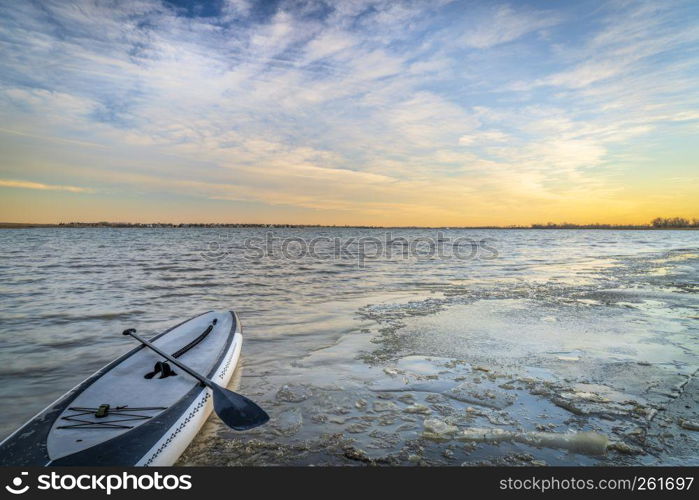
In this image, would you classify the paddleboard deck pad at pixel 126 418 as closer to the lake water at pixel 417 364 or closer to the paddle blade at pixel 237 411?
the paddle blade at pixel 237 411

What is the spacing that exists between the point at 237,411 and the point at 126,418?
1.12 metres

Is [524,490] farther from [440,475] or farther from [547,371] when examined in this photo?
Answer: [547,371]

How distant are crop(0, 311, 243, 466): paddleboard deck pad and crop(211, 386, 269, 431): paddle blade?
0.19 metres

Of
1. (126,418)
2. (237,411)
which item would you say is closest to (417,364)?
(237,411)

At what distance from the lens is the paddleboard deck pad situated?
3331 mm

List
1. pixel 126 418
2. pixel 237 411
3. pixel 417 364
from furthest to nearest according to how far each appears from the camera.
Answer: pixel 417 364
pixel 237 411
pixel 126 418

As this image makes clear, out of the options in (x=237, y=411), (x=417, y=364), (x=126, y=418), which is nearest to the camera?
(x=126, y=418)

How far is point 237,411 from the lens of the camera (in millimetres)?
4184

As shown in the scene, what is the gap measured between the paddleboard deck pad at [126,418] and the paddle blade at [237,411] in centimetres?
19

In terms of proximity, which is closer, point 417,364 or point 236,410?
point 236,410

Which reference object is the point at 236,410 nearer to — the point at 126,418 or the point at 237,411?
the point at 237,411

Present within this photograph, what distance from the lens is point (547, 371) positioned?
562cm

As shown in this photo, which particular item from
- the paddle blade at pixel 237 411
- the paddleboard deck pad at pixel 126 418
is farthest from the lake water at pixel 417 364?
the paddleboard deck pad at pixel 126 418

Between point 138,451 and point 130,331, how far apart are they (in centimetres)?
336
